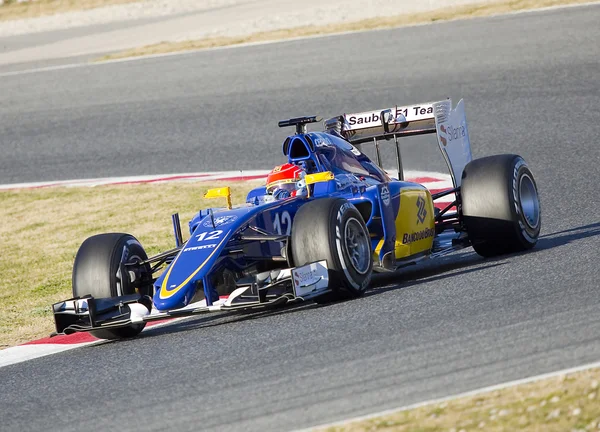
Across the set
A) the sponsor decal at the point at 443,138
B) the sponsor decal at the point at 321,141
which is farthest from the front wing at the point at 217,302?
the sponsor decal at the point at 443,138

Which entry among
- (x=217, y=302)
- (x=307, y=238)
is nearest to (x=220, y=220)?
(x=217, y=302)

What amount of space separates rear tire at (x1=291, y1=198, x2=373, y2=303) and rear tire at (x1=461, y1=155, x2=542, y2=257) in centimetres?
141

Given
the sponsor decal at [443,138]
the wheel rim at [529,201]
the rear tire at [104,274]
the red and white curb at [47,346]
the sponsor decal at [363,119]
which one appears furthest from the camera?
the sponsor decal at [363,119]

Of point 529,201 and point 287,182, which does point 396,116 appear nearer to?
point 529,201

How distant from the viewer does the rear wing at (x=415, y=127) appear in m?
9.48

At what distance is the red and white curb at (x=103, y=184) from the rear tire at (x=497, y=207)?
2.39 m

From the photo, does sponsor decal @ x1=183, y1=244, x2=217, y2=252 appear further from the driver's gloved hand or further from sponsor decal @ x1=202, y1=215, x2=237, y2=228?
the driver's gloved hand

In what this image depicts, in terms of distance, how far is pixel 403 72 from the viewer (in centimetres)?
1759

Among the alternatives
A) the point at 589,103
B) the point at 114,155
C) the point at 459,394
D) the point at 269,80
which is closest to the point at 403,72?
the point at 269,80

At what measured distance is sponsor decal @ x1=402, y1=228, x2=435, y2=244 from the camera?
8516 mm

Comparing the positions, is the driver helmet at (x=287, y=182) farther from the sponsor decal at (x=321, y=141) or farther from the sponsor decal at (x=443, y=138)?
the sponsor decal at (x=443, y=138)

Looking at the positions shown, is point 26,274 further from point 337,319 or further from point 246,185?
point 337,319

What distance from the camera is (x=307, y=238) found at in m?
7.48

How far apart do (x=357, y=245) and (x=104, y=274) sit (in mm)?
1715
